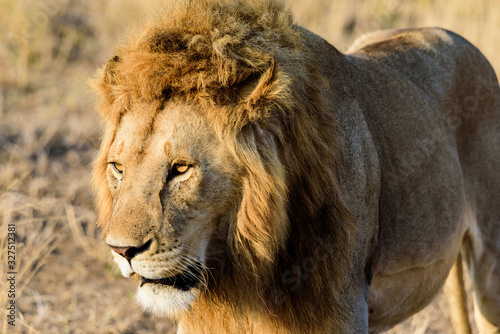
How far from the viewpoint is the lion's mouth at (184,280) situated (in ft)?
7.86

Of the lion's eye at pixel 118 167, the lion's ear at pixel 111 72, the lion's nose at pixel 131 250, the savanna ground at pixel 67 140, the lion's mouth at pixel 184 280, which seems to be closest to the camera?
the lion's nose at pixel 131 250

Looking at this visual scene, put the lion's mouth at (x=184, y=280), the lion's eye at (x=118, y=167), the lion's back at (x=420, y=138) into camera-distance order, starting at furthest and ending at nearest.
Answer: 1. the lion's back at (x=420, y=138)
2. the lion's eye at (x=118, y=167)
3. the lion's mouth at (x=184, y=280)

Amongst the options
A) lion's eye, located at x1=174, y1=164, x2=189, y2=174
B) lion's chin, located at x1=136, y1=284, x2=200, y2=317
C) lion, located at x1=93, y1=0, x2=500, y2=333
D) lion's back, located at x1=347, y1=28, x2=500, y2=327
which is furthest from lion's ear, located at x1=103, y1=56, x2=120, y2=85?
lion's back, located at x1=347, y1=28, x2=500, y2=327

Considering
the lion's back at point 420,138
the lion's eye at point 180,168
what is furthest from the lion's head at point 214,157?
the lion's back at point 420,138

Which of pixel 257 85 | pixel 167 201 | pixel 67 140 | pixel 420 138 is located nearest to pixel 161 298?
pixel 167 201

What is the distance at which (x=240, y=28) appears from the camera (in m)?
2.46

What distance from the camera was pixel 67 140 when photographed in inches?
276

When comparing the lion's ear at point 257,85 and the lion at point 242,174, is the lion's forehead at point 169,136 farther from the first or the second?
the lion's ear at point 257,85

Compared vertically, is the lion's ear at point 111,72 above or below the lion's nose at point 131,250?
above

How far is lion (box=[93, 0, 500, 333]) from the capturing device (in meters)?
2.33

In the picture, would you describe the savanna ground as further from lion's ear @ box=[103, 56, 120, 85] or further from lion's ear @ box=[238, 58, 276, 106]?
lion's ear @ box=[238, 58, 276, 106]

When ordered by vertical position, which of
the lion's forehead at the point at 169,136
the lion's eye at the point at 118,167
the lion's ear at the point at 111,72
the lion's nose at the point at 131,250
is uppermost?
the lion's ear at the point at 111,72

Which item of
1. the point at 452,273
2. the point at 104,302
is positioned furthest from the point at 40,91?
the point at 452,273

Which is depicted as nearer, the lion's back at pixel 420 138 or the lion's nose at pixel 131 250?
the lion's nose at pixel 131 250
